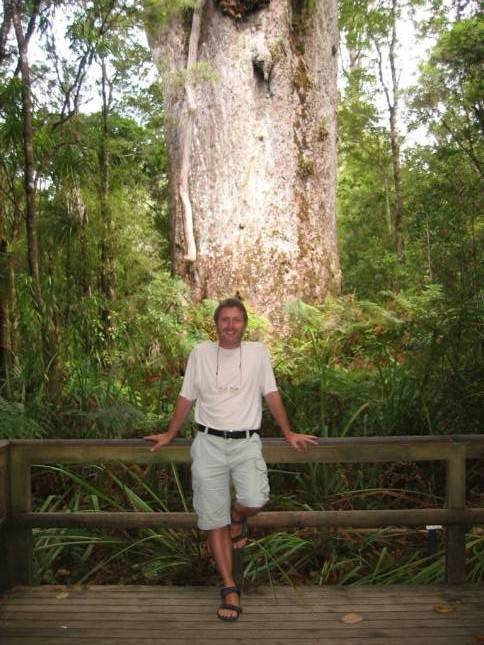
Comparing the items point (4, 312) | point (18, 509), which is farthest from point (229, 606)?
point (4, 312)

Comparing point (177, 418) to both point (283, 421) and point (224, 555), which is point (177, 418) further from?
point (224, 555)

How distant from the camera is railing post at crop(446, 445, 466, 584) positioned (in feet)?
10.5

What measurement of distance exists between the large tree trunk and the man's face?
5367 millimetres

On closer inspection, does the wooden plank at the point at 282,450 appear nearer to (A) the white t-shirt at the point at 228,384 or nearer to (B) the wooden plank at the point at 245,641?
(A) the white t-shirt at the point at 228,384

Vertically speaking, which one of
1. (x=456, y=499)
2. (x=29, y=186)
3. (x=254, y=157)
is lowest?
(x=456, y=499)

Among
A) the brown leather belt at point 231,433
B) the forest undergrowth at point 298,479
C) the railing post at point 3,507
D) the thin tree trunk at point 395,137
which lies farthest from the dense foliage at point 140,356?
the thin tree trunk at point 395,137

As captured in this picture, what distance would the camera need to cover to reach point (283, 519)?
3.20 m

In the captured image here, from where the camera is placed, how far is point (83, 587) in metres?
3.18

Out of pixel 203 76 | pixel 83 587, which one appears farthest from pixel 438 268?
pixel 83 587

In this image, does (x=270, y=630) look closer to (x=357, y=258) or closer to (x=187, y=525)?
(x=187, y=525)

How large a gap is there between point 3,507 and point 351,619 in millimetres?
1772

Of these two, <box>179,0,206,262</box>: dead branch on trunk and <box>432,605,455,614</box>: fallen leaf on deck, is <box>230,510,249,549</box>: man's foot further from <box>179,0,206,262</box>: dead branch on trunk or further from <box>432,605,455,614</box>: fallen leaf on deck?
<box>179,0,206,262</box>: dead branch on trunk

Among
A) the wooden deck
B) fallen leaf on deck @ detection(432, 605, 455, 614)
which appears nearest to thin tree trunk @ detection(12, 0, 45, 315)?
the wooden deck

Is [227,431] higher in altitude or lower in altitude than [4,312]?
lower
